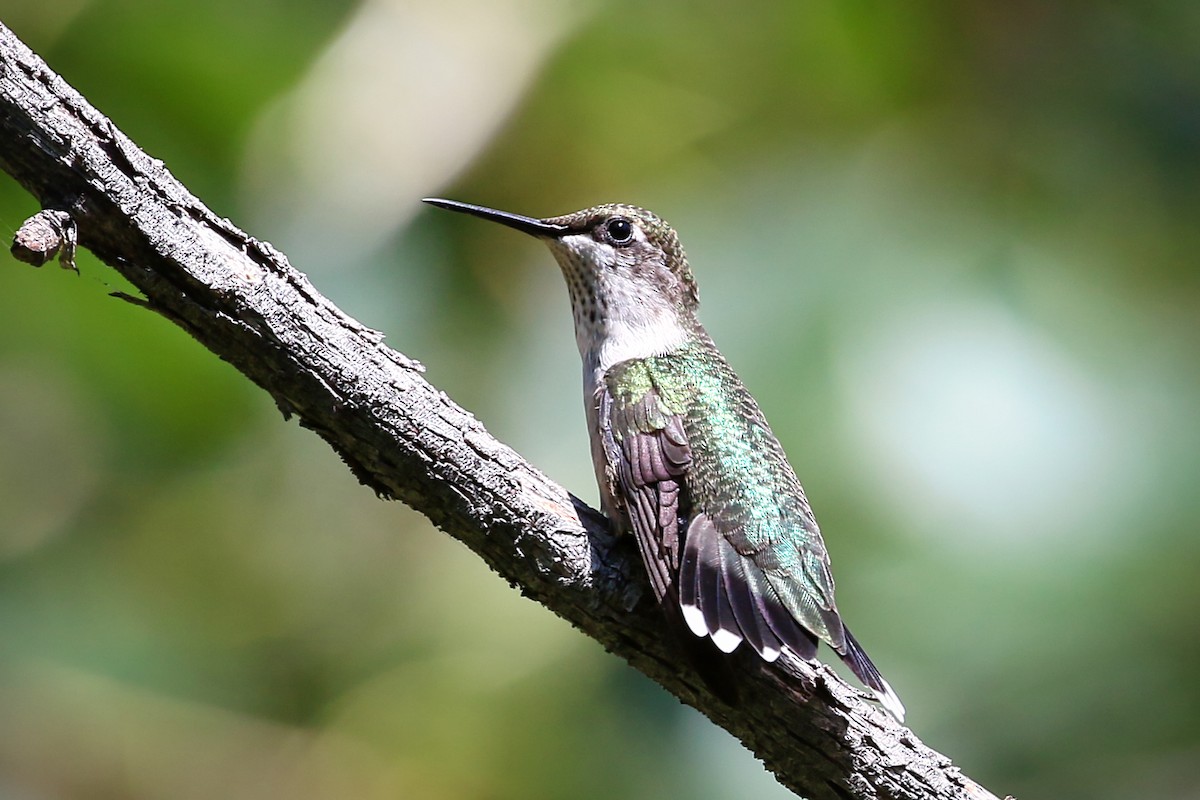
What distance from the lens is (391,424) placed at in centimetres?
237

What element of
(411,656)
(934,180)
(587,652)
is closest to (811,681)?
(587,652)

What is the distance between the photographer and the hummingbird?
8.57 ft

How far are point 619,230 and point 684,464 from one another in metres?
1.06

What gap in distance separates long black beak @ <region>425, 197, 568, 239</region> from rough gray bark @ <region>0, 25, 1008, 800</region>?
1.14 meters

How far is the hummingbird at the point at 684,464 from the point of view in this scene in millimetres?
2613

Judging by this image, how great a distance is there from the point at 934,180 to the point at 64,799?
5484 mm

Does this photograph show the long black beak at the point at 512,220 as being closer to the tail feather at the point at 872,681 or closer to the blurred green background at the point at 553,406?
the blurred green background at the point at 553,406

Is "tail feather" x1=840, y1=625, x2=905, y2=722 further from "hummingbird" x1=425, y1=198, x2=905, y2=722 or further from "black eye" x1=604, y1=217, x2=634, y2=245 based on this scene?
"black eye" x1=604, y1=217, x2=634, y2=245

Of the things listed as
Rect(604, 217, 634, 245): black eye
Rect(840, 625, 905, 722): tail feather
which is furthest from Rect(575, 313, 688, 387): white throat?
Rect(840, 625, 905, 722): tail feather

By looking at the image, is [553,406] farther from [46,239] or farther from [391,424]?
[46,239]

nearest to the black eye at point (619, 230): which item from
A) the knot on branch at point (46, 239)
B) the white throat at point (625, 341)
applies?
the white throat at point (625, 341)

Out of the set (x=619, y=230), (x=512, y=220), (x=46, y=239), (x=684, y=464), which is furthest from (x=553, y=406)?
(x=46, y=239)

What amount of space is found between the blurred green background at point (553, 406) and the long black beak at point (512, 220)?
150 cm

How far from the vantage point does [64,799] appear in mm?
5188
